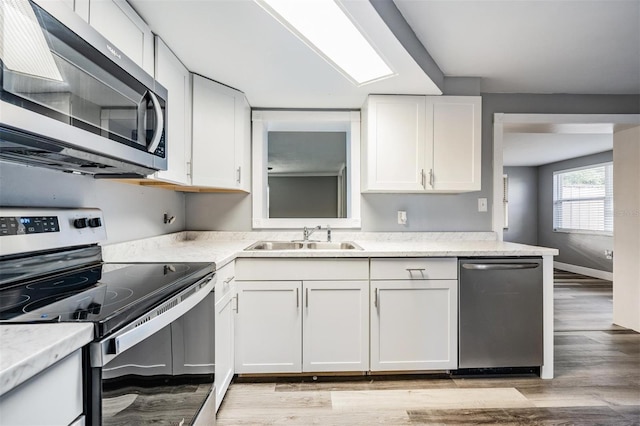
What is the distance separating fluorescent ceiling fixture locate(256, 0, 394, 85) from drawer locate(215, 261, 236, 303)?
1.30 m

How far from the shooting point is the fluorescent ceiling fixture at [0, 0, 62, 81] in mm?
712

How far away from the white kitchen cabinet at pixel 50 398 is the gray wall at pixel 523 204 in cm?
803

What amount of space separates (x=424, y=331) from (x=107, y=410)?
1772mm

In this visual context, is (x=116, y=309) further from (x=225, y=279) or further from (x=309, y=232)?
(x=309, y=232)

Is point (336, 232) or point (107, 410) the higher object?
point (336, 232)

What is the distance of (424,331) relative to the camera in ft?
6.70

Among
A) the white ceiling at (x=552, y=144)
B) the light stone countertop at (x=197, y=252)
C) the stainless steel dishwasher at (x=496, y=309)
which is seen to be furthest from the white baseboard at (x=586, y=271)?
the stainless steel dishwasher at (x=496, y=309)

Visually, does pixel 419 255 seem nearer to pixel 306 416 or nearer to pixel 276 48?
pixel 306 416

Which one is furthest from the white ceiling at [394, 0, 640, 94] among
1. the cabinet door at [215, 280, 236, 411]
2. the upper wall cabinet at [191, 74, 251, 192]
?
the cabinet door at [215, 280, 236, 411]

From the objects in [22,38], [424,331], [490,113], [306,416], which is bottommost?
[306,416]

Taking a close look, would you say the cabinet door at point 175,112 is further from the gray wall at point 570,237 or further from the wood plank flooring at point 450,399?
the gray wall at point 570,237

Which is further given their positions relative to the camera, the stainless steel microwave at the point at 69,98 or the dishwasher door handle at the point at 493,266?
the dishwasher door handle at the point at 493,266

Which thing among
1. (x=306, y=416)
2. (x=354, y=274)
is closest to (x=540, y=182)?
(x=354, y=274)

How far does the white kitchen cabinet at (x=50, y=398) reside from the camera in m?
0.54
